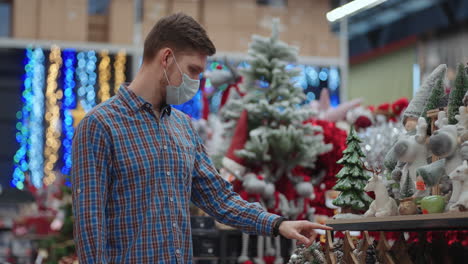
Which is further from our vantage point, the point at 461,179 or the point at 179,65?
the point at 179,65

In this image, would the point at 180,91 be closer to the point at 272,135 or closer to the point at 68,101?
the point at 272,135

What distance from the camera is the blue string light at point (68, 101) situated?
8312 millimetres

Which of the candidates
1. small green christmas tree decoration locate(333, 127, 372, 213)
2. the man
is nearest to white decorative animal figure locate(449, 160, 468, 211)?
the man

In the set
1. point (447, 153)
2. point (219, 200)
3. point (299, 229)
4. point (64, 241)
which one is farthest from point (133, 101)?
point (64, 241)

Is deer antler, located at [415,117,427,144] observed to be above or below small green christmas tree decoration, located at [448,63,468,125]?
below

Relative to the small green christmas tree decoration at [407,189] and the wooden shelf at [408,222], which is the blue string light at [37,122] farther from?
the small green christmas tree decoration at [407,189]

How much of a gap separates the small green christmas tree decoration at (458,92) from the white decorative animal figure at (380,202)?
0.34 metres

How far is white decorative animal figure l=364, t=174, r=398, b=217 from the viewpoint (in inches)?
96.3

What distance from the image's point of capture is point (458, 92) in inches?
94.4

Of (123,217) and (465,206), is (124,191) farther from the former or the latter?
(465,206)

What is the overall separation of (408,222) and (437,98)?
2.16ft

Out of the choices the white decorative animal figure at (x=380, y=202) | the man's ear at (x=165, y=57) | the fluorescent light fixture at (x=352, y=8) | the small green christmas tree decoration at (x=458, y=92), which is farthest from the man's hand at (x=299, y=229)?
the fluorescent light fixture at (x=352, y=8)

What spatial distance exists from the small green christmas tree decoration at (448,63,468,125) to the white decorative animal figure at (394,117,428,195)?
0.30 ft

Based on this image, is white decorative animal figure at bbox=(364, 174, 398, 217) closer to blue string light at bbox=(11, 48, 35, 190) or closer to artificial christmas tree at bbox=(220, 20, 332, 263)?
artificial christmas tree at bbox=(220, 20, 332, 263)
